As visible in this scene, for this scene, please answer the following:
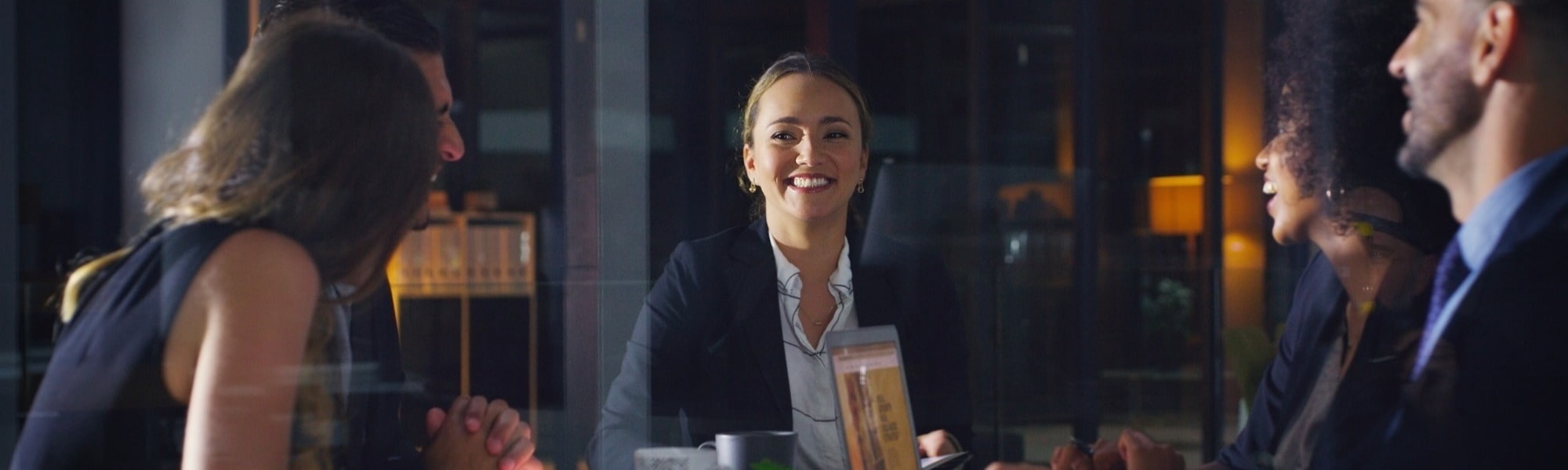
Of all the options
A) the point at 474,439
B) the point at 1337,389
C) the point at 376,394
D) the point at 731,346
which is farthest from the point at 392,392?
the point at 1337,389

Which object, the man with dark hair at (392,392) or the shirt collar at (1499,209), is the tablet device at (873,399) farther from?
the shirt collar at (1499,209)

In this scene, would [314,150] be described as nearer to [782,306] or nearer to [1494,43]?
[782,306]

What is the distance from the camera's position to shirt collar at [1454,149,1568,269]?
2107 mm

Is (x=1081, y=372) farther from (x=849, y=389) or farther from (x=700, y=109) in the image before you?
(x=849, y=389)

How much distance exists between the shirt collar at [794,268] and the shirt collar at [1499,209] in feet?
3.22

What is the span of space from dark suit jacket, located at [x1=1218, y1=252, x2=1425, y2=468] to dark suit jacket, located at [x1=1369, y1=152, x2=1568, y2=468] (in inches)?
4.7

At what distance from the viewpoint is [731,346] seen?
2.40m

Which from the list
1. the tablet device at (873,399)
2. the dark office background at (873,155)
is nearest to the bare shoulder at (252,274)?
the dark office background at (873,155)

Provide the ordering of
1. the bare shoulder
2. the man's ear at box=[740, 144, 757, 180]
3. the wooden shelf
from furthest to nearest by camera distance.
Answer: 1. the man's ear at box=[740, 144, 757, 180]
2. the wooden shelf
3. the bare shoulder

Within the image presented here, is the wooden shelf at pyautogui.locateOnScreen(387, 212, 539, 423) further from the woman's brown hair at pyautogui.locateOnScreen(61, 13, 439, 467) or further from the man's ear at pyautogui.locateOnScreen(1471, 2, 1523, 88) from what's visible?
the man's ear at pyautogui.locateOnScreen(1471, 2, 1523, 88)

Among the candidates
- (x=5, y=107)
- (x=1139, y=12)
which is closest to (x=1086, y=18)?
(x=1139, y=12)

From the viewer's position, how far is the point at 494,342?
2.27 meters

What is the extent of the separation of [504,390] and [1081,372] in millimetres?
1476

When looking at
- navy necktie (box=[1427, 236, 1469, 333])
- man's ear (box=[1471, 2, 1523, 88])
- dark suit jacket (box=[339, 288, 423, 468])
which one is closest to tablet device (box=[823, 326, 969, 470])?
dark suit jacket (box=[339, 288, 423, 468])
